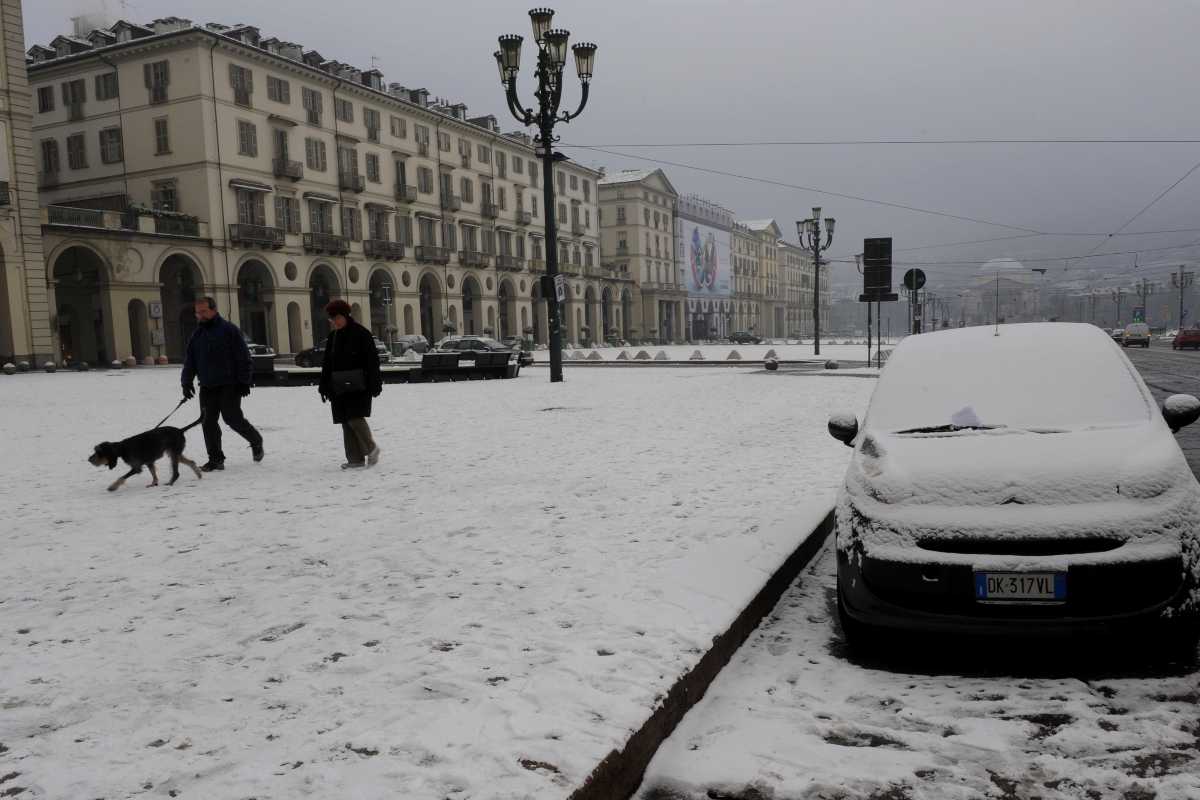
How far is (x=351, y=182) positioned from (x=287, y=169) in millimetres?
5068

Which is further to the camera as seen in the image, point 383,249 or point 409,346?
point 383,249

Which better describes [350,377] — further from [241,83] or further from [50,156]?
[50,156]

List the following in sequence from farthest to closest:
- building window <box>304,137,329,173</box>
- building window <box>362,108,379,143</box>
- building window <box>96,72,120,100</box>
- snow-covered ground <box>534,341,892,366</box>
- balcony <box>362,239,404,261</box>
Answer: building window <box>362,108,379,143</box> → balcony <box>362,239,404,261</box> → building window <box>304,137,329,173</box> → building window <box>96,72,120,100</box> → snow-covered ground <box>534,341,892,366</box>

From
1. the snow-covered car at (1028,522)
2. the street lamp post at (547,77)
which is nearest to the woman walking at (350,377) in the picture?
the snow-covered car at (1028,522)

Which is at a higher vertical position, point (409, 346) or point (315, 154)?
point (315, 154)

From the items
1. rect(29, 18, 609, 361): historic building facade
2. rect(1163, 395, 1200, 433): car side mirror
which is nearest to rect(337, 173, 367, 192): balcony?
rect(29, 18, 609, 361): historic building facade

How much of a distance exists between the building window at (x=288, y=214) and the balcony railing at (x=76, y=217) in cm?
952

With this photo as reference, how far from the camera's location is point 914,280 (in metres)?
22.2

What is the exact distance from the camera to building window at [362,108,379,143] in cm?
5134

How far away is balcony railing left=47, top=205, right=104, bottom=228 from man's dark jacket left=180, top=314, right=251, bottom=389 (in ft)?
108

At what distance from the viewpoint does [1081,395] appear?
13.8ft

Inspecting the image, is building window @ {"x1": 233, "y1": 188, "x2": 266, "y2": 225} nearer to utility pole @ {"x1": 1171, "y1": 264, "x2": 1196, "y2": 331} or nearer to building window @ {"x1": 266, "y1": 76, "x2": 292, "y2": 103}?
building window @ {"x1": 266, "y1": 76, "x2": 292, "y2": 103}

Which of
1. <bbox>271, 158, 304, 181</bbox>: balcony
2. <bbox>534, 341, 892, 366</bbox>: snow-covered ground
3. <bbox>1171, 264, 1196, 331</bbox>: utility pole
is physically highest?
<bbox>271, 158, 304, 181</bbox>: balcony

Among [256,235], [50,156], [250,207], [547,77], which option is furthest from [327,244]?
[547,77]
